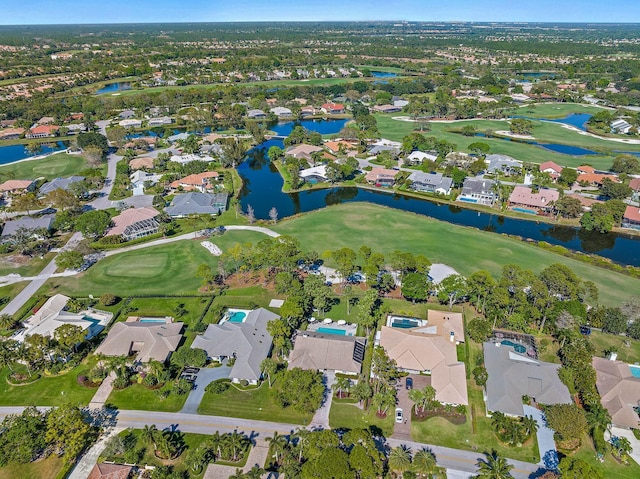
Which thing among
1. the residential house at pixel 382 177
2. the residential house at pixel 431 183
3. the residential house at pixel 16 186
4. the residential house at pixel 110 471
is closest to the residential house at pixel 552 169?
the residential house at pixel 431 183

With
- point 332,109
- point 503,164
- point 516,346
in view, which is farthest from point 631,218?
point 332,109

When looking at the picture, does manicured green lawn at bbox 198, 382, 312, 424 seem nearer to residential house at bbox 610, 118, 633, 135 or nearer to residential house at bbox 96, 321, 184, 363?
residential house at bbox 96, 321, 184, 363

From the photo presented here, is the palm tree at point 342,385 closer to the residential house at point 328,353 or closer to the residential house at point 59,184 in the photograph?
the residential house at point 328,353

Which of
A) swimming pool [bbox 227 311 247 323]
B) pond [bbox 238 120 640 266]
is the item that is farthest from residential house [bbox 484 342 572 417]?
pond [bbox 238 120 640 266]

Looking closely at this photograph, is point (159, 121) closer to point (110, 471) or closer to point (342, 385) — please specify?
point (342, 385)

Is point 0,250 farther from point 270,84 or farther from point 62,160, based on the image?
point 270,84
